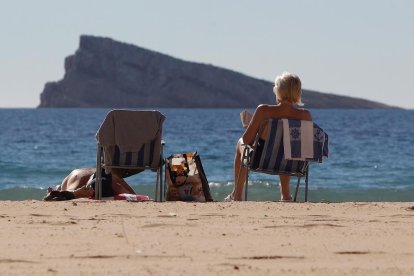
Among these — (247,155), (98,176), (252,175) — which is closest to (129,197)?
(98,176)

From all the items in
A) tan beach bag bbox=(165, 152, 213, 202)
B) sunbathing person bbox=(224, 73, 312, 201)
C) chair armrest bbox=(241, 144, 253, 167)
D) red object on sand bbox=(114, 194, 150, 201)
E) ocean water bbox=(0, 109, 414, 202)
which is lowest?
ocean water bbox=(0, 109, 414, 202)

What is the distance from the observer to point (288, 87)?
7.66 metres

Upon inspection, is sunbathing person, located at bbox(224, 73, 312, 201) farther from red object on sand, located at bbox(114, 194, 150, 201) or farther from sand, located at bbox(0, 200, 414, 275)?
sand, located at bbox(0, 200, 414, 275)

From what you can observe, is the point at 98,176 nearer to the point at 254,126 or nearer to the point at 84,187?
the point at 84,187

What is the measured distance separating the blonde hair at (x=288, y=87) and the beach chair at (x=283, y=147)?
0.65ft

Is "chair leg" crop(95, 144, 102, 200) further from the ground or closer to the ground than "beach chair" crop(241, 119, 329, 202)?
closer to the ground

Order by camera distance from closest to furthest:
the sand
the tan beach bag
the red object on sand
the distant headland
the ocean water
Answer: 1. the sand
2. the red object on sand
3. the tan beach bag
4. the ocean water
5. the distant headland

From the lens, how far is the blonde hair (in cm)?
761

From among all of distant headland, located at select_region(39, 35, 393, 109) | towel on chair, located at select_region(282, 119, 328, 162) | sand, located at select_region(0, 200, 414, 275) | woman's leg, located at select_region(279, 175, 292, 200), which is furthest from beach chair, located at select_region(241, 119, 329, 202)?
distant headland, located at select_region(39, 35, 393, 109)

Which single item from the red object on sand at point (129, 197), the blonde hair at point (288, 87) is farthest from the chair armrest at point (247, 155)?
the red object on sand at point (129, 197)

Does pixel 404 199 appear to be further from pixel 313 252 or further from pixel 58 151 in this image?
pixel 58 151

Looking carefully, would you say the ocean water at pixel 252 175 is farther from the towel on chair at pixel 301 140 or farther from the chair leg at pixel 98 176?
the chair leg at pixel 98 176

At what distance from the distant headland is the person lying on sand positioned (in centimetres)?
12725

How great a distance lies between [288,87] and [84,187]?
161cm
